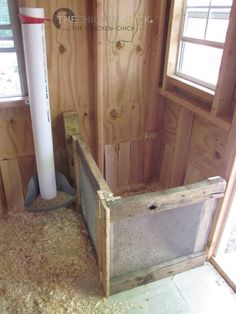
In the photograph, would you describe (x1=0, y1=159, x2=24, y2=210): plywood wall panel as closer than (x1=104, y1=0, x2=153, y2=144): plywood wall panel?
No

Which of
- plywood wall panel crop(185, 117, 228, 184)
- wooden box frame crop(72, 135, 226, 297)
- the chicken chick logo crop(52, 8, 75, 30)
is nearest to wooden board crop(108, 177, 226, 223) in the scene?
wooden box frame crop(72, 135, 226, 297)

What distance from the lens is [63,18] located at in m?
1.67

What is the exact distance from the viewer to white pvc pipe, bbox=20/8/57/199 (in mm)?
1476

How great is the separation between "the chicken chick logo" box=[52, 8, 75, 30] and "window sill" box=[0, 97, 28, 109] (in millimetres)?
532

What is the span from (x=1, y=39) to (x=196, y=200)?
153 centimetres

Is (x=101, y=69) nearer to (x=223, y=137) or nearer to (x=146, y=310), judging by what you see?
(x=223, y=137)

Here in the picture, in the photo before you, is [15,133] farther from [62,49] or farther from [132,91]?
[132,91]

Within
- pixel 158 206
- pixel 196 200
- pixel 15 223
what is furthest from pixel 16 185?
pixel 196 200

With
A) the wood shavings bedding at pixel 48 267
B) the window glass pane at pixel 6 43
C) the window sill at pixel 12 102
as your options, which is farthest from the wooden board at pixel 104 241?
the window glass pane at pixel 6 43

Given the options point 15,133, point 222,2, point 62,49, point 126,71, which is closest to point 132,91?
point 126,71

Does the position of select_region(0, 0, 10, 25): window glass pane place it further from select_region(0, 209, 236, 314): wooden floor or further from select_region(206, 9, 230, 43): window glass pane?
select_region(0, 209, 236, 314): wooden floor

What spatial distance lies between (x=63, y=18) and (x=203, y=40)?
35.2 inches

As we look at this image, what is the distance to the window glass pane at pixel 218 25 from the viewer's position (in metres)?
1.49

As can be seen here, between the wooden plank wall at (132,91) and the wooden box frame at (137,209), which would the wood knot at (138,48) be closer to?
the wooden plank wall at (132,91)
